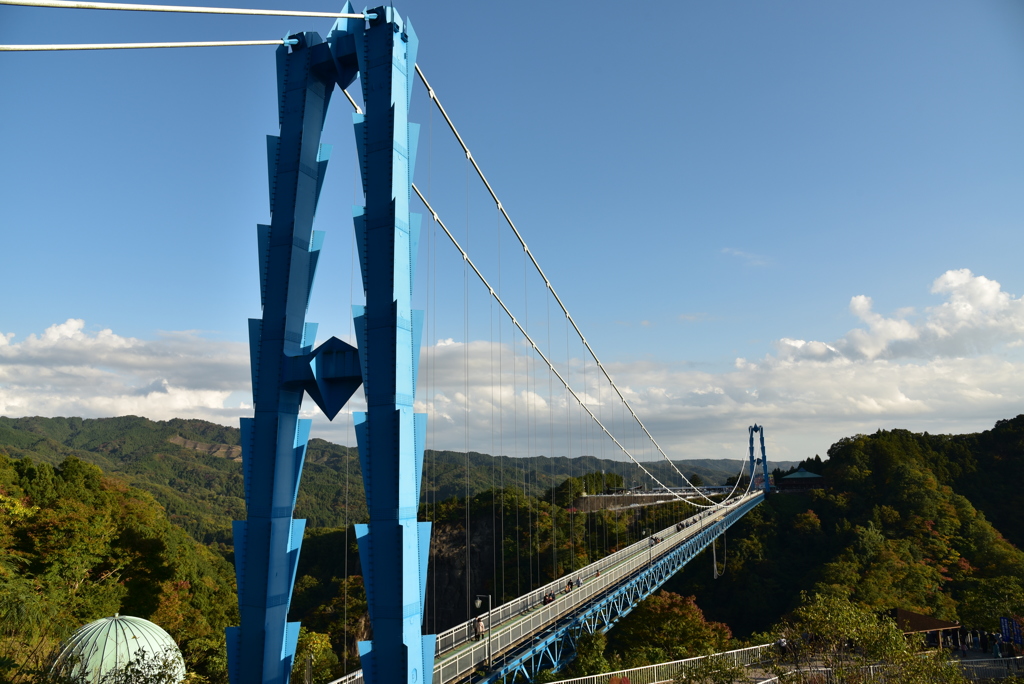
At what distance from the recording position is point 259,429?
9.91 m

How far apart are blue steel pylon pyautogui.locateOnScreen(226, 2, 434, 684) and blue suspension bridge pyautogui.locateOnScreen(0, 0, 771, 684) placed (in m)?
0.02

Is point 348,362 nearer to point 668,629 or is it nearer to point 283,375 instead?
point 283,375

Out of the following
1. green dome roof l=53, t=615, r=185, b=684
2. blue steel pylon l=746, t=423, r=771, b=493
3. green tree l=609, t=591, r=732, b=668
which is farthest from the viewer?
blue steel pylon l=746, t=423, r=771, b=493

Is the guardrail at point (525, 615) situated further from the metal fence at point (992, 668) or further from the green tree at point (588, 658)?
the metal fence at point (992, 668)

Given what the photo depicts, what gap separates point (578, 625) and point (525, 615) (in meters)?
2.38

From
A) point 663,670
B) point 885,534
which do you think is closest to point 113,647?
point 663,670

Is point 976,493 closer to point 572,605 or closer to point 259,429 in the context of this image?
point 572,605

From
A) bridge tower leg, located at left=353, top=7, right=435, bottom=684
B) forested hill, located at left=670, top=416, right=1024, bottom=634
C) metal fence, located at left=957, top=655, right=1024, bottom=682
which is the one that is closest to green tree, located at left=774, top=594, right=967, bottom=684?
metal fence, located at left=957, top=655, right=1024, bottom=682

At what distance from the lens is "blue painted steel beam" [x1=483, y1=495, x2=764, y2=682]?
16.4 meters

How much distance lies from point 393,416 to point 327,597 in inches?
2302

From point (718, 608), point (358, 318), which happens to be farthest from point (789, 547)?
point (358, 318)

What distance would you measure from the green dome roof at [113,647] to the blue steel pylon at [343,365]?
6.97 meters

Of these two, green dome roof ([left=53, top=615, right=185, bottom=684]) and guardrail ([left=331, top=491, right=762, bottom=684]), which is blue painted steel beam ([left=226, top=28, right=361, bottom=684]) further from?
green dome roof ([left=53, top=615, right=185, bottom=684])

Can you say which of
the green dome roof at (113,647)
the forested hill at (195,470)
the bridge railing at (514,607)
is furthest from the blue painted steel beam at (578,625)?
→ the forested hill at (195,470)
